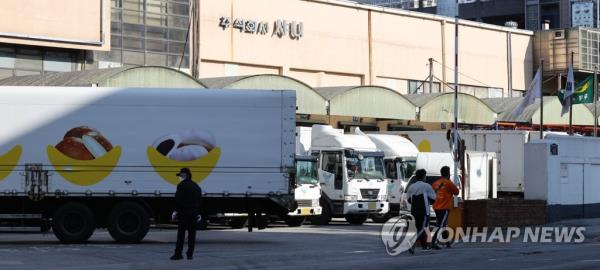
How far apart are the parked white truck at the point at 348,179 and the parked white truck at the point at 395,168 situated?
1.28 meters

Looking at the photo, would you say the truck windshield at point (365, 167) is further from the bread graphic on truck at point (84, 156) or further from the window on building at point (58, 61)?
the window on building at point (58, 61)

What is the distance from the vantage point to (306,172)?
32.8 m

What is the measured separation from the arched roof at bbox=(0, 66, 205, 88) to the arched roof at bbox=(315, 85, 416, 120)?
9.30 m

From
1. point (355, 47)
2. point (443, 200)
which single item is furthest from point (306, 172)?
point (355, 47)

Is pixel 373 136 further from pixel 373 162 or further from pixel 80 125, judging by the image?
pixel 80 125

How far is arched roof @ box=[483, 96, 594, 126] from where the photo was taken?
180 feet

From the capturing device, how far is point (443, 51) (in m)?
64.3

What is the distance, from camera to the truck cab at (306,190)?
1265 inches

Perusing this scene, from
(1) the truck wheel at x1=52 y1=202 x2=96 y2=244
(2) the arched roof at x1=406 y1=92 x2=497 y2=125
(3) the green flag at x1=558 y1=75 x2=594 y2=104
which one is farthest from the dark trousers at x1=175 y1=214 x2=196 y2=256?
(2) the arched roof at x1=406 y1=92 x2=497 y2=125

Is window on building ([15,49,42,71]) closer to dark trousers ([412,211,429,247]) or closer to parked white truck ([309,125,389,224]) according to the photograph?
parked white truck ([309,125,389,224])

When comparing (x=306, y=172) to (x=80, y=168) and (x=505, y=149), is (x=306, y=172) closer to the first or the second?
(x=505, y=149)

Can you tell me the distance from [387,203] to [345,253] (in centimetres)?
1418

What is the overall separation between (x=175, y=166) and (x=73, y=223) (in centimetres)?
248

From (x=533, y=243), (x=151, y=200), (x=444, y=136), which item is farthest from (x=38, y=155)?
(x=444, y=136)
